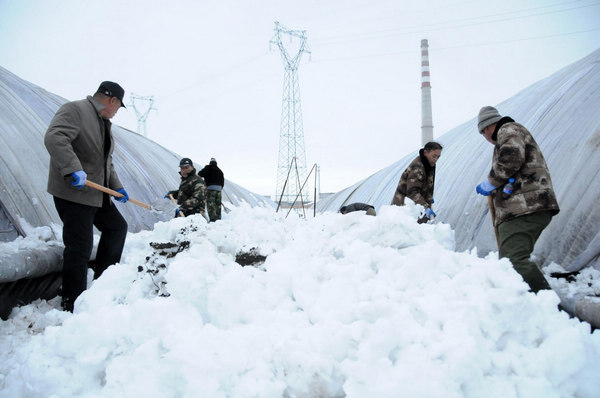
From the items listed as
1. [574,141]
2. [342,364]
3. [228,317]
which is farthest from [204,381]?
[574,141]

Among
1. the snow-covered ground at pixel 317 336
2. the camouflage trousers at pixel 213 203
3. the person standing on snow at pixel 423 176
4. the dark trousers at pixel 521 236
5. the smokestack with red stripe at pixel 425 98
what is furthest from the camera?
the smokestack with red stripe at pixel 425 98

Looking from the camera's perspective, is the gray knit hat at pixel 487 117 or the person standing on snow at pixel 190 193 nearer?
the gray knit hat at pixel 487 117

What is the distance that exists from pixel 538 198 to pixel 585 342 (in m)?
1.21

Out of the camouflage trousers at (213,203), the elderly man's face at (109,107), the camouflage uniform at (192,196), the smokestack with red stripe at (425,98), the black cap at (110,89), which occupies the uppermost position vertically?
the smokestack with red stripe at (425,98)

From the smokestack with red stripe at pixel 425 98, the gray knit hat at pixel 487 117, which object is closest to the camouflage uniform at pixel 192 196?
the gray knit hat at pixel 487 117

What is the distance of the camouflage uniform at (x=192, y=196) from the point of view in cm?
470

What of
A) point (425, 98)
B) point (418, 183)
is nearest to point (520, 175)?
point (418, 183)

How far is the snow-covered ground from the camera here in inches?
47.3

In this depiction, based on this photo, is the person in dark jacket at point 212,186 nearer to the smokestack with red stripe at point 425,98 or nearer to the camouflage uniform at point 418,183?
the camouflage uniform at point 418,183

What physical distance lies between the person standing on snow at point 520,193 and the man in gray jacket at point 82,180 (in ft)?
8.15

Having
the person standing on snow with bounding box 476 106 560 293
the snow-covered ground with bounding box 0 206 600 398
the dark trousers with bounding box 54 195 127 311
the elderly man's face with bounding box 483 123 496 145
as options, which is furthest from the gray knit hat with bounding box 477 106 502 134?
the dark trousers with bounding box 54 195 127 311

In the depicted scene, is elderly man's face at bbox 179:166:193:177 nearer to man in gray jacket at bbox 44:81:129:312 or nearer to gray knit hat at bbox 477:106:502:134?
man in gray jacket at bbox 44:81:129:312

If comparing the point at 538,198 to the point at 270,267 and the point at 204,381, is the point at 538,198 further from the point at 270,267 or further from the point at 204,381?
the point at 204,381

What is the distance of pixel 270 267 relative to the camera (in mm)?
1859
